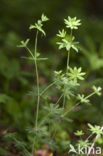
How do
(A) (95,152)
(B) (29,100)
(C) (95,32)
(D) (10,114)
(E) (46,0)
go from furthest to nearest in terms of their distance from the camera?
(E) (46,0) → (C) (95,32) → (B) (29,100) → (D) (10,114) → (A) (95,152)

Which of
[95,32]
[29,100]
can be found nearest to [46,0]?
[95,32]

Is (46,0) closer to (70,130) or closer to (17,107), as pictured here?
(17,107)

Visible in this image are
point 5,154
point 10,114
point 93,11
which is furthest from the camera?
point 93,11

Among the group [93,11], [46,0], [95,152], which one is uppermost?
[93,11]

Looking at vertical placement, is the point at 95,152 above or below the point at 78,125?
below

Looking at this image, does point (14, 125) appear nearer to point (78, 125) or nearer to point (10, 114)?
point (10, 114)

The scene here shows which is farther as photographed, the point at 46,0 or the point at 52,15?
the point at 46,0
